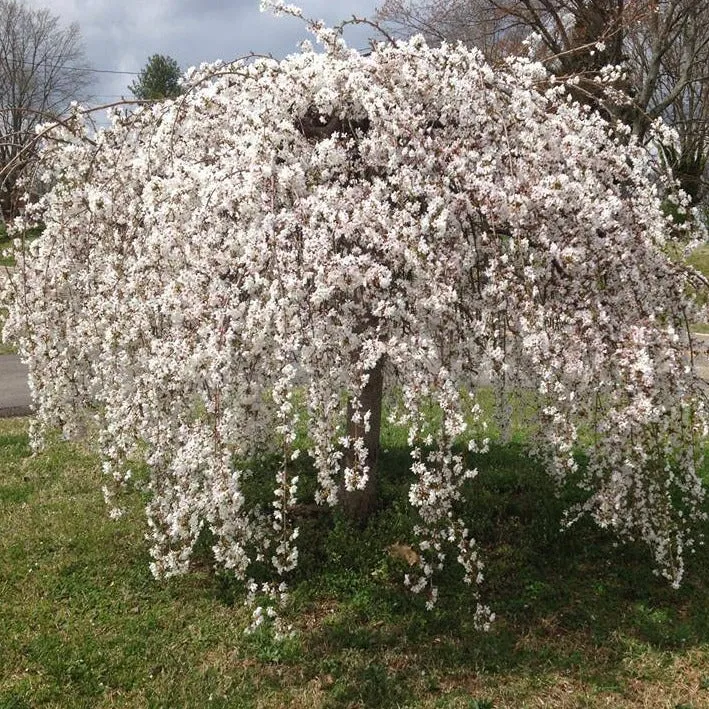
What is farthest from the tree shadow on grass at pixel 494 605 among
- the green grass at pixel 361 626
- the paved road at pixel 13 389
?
the paved road at pixel 13 389

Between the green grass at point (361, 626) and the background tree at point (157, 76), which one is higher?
the background tree at point (157, 76)

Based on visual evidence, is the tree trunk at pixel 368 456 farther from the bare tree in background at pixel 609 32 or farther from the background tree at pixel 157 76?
the background tree at pixel 157 76

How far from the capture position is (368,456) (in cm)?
523

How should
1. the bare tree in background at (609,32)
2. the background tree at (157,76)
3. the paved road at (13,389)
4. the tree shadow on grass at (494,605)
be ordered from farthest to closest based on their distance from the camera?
the background tree at (157,76), the bare tree in background at (609,32), the paved road at (13,389), the tree shadow on grass at (494,605)

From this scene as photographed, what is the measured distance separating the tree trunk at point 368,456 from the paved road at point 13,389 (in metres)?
6.07

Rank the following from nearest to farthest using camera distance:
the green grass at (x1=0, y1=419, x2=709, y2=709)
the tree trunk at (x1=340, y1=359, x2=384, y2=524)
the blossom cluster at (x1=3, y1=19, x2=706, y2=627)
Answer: the blossom cluster at (x1=3, y1=19, x2=706, y2=627) → the green grass at (x1=0, y1=419, x2=709, y2=709) → the tree trunk at (x1=340, y1=359, x2=384, y2=524)

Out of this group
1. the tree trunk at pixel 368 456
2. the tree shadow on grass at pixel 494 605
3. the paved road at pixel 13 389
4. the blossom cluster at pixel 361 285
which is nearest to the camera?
the blossom cluster at pixel 361 285

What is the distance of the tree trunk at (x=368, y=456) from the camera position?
198 inches

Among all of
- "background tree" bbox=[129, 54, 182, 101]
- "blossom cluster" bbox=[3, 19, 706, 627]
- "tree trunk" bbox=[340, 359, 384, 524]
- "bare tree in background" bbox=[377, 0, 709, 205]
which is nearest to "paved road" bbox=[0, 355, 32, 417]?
"blossom cluster" bbox=[3, 19, 706, 627]

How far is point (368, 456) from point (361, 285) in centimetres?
219

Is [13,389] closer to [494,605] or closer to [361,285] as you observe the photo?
[494,605]

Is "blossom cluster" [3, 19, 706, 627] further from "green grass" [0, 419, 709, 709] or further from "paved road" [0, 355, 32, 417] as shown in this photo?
"paved road" [0, 355, 32, 417]

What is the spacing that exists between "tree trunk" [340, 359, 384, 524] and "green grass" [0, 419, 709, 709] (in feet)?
0.47

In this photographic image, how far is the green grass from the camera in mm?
3797
